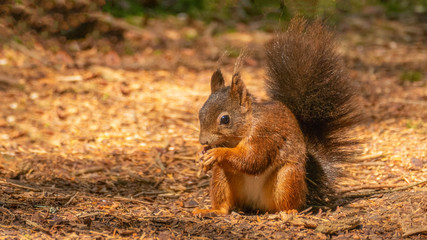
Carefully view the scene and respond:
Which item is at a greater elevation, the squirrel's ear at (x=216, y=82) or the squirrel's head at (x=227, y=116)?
the squirrel's ear at (x=216, y=82)

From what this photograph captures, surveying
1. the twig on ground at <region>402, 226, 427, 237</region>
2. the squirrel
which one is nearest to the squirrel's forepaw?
the squirrel

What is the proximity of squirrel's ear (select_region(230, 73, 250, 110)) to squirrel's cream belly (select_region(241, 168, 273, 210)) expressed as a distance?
1.30ft

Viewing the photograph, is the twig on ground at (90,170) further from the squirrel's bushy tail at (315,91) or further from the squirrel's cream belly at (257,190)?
the squirrel's bushy tail at (315,91)

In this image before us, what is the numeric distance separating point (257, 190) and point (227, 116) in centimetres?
47

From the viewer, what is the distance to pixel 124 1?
7887mm

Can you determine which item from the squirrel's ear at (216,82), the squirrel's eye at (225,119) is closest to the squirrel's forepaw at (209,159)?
the squirrel's eye at (225,119)

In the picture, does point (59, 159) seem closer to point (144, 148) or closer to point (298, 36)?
point (144, 148)

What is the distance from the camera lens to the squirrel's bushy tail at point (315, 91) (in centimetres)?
308

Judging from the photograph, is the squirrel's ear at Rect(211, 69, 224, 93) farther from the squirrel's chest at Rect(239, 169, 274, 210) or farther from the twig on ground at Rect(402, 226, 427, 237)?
the twig on ground at Rect(402, 226, 427, 237)

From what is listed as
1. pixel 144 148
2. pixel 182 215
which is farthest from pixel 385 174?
pixel 144 148

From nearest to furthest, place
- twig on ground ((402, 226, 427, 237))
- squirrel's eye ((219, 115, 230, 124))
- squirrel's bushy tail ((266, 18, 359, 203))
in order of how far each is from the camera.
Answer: twig on ground ((402, 226, 427, 237)) → squirrel's eye ((219, 115, 230, 124)) → squirrel's bushy tail ((266, 18, 359, 203))

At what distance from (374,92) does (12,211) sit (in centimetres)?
386

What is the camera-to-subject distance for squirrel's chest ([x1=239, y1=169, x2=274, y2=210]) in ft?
9.75

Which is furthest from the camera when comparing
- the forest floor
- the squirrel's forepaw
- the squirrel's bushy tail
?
the squirrel's bushy tail
